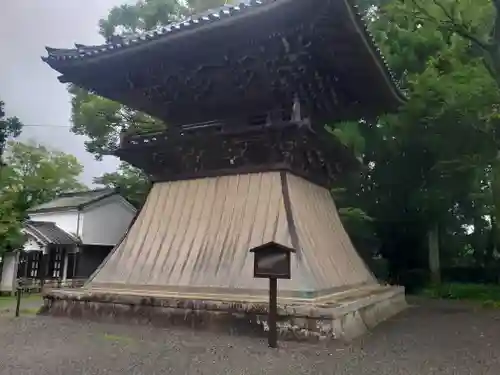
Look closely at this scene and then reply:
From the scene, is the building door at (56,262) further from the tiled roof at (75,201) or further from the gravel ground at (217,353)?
the gravel ground at (217,353)

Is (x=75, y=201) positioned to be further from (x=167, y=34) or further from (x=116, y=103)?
(x=167, y=34)

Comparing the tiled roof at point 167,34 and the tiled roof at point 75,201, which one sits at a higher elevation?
the tiled roof at point 167,34

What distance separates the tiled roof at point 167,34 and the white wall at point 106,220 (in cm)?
1286

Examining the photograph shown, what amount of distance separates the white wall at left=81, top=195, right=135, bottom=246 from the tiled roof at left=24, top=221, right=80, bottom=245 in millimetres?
804

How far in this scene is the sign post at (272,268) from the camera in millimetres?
5938

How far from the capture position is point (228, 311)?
675 centimetres

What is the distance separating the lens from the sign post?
5938mm

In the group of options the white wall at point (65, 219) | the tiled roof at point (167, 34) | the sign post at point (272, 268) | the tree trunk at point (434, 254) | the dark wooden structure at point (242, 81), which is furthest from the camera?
the white wall at point (65, 219)

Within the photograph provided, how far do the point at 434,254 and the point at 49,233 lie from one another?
15.6 metres

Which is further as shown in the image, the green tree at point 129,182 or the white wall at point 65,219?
the green tree at point 129,182

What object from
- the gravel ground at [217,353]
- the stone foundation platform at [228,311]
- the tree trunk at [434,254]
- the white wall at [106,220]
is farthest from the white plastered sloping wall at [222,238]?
the white wall at [106,220]

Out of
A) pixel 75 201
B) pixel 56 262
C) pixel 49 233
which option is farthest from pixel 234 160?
pixel 75 201

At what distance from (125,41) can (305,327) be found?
18.9 ft

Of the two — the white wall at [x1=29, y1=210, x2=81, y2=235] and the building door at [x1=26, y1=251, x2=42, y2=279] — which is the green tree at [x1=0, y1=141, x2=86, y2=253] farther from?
the building door at [x1=26, y1=251, x2=42, y2=279]
